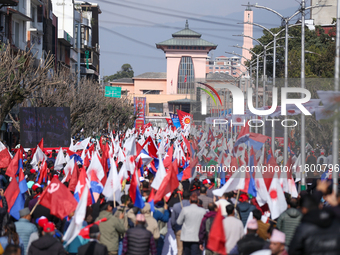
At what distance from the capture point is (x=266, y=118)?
18281mm

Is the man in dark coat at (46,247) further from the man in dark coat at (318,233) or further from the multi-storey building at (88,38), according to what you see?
the multi-storey building at (88,38)

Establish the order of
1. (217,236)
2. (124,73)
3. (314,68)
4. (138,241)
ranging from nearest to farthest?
(217,236) < (138,241) < (314,68) < (124,73)

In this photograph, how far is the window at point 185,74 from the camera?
354ft

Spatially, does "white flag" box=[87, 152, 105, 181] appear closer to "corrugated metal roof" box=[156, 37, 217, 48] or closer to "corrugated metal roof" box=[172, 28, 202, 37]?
"corrugated metal roof" box=[156, 37, 217, 48]

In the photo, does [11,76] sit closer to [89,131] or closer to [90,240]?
[90,240]

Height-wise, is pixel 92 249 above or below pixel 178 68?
below

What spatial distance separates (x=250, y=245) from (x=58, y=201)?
353cm

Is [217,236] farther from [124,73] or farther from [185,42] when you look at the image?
[124,73]

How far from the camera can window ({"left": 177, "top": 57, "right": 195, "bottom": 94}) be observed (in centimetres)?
10775

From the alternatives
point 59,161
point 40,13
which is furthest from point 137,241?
point 40,13

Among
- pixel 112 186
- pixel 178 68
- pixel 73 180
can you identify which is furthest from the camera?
pixel 178 68

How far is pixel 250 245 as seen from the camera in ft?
23.7

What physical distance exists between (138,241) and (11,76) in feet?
56.6

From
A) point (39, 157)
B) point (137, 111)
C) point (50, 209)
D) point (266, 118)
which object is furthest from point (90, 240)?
point (137, 111)
